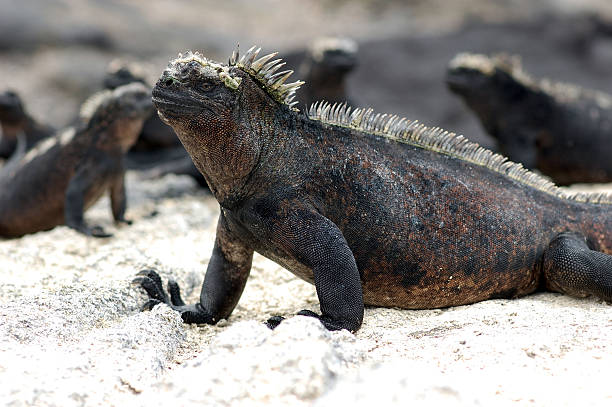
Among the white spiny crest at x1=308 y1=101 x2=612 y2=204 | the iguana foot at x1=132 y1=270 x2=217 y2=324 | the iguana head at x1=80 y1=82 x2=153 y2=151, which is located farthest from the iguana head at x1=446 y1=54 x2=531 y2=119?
the iguana foot at x1=132 y1=270 x2=217 y2=324

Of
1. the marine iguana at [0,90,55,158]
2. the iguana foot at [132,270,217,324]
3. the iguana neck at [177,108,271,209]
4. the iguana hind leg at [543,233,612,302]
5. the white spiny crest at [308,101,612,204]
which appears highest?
the white spiny crest at [308,101,612,204]

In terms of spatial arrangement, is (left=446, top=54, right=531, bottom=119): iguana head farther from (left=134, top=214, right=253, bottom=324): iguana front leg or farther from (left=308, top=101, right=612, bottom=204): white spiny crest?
(left=134, top=214, right=253, bottom=324): iguana front leg

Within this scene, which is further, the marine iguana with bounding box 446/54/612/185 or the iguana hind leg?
the marine iguana with bounding box 446/54/612/185

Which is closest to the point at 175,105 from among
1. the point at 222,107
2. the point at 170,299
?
the point at 222,107

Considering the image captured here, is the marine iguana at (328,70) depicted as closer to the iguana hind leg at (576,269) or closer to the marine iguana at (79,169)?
the marine iguana at (79,169)

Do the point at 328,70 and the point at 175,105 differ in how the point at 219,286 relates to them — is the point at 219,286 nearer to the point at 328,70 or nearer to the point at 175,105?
the point at 175,105

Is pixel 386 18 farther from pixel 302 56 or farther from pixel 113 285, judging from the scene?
pixel 113 285
